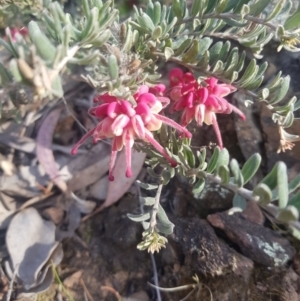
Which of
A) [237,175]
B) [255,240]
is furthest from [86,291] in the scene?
[237,175]

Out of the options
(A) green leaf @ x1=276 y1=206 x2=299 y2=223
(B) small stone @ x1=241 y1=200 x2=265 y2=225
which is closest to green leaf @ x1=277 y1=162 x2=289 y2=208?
(A) green leaf @ x1=276 y1=206 x2=299 y2=223

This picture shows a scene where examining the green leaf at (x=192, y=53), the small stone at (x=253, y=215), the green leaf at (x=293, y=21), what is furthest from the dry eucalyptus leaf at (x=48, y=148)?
the green leaf at (x=293, y=21)

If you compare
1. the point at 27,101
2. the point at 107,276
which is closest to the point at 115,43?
the point at 27,101

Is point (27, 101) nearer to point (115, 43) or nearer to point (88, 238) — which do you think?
point (115, 43)

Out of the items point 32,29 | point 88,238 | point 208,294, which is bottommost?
point 88,238

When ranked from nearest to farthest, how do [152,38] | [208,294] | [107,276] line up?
[152,38] < [208,294] < [107,276]

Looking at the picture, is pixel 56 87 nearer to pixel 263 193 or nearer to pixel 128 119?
pixel 128 119

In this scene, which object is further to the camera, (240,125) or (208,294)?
(240,125)
